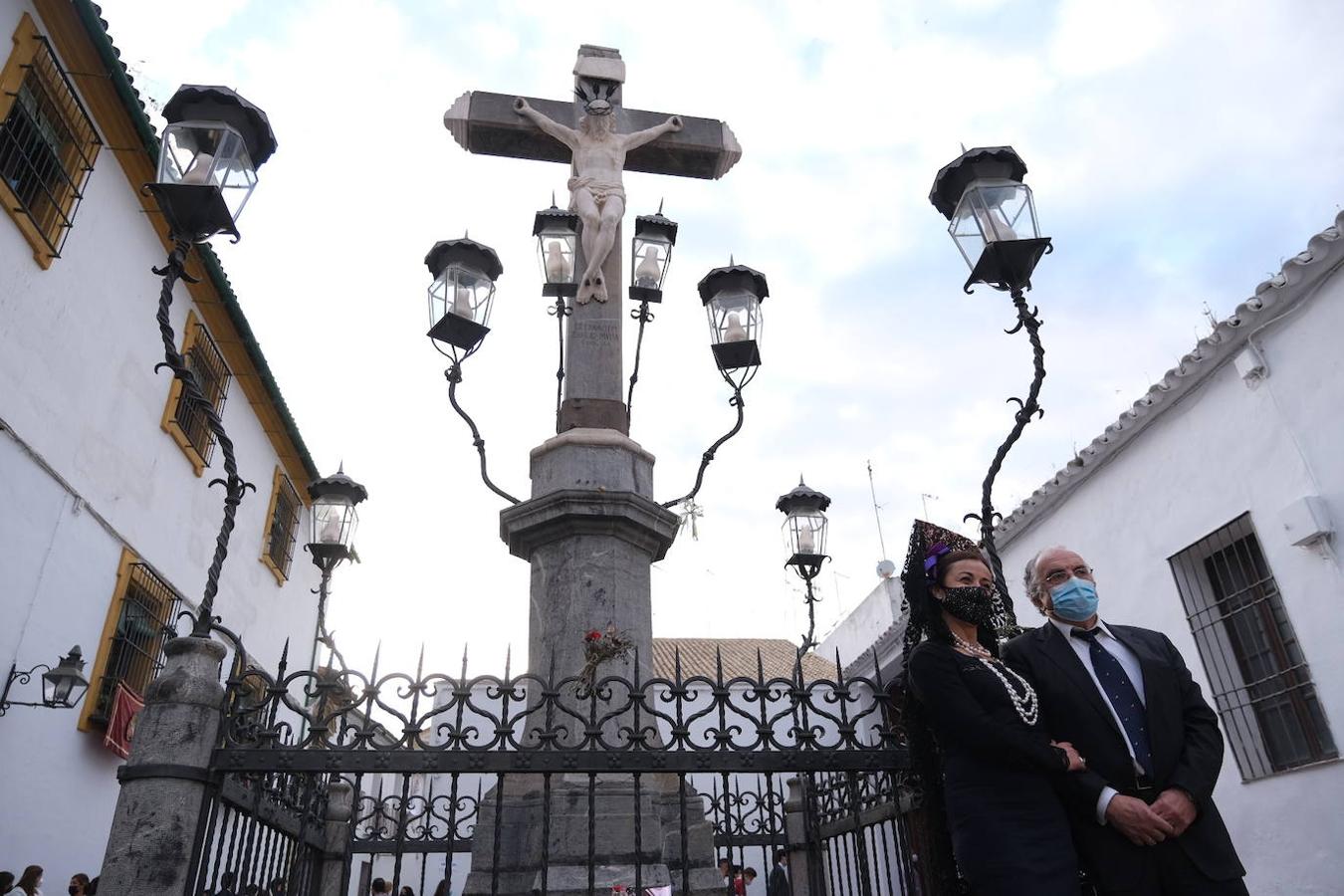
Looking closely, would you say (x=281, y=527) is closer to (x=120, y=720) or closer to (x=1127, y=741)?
(x=120, y=720)

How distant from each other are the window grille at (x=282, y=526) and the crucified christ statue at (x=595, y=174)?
10.5 m

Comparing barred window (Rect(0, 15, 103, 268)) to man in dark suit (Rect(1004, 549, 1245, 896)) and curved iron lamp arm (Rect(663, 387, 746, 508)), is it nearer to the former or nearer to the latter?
curved iron lamp arm (Rect(663, 387, 746, 508))

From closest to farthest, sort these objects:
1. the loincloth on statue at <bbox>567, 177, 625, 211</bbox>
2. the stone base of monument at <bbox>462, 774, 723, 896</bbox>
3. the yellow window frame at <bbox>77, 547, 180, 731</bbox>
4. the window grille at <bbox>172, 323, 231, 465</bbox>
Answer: the stone base of monument at <bbox>462, 774, 723, 896</bbox>
the loincloth on statue at <bbox>567, 177, 625, 211</bbox>
the yellow window frame at <bbox>77, 547, 180, 731</bbox>
the window grille at <bbox>172, 323, 231, 465</bbox>

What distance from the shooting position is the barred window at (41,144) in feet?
24.6

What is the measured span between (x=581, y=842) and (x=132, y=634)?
853 centimetres

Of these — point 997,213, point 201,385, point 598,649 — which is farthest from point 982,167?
point 201,385

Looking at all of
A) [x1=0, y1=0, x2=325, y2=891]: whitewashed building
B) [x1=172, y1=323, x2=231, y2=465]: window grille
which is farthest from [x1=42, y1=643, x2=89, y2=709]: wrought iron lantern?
[x1=172, y1=323, x2=231, y2=465]: window grille

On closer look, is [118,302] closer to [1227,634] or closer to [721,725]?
[721,725]

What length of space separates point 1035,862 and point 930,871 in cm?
79

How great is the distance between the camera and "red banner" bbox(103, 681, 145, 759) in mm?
8992

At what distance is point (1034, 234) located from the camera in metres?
4.39

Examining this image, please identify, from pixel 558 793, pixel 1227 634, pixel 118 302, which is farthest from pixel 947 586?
pixel 118 302

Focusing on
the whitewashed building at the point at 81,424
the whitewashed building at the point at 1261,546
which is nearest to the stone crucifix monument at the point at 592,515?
the whitewashed building at the point at 81,424

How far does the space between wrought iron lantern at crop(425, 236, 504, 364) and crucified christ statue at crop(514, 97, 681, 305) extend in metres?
0.73
